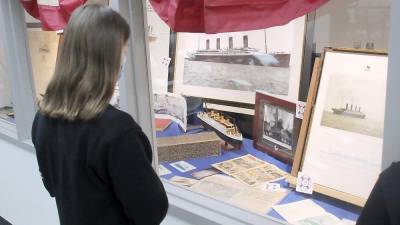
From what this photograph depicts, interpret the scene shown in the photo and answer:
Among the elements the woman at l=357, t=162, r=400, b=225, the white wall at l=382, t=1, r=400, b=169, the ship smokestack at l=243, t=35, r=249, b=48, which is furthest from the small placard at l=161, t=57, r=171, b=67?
the woman at l=357, t=162, r=400, b=225

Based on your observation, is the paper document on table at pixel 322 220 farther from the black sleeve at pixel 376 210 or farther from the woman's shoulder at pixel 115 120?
the woman's shoulder at pixel 115 120

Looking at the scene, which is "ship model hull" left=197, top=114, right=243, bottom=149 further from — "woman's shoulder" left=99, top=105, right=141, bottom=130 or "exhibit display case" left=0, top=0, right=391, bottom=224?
"woman's shoulder" left=99, top=105, right=141, bottom=130

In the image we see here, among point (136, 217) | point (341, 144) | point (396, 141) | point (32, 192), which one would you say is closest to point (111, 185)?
point (136, 217)

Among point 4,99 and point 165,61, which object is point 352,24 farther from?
point 4,99

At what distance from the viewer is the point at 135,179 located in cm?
106

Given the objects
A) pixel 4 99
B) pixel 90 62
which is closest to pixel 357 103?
pixel 90 62

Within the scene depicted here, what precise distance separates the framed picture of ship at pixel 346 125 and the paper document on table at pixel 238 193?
0.69ft

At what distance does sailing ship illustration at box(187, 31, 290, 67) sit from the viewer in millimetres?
2012

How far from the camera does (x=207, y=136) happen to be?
2.23 meters

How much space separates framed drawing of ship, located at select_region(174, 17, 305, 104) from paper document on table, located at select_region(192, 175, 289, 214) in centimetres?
46

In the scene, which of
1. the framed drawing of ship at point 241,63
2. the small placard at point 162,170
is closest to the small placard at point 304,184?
the framed drawing of ship at point 241,63

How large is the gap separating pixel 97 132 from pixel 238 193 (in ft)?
3.18

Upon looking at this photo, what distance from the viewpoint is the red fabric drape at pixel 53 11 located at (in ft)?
6.29

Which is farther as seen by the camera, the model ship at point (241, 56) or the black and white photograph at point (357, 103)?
the model ship at point (241, 56)
